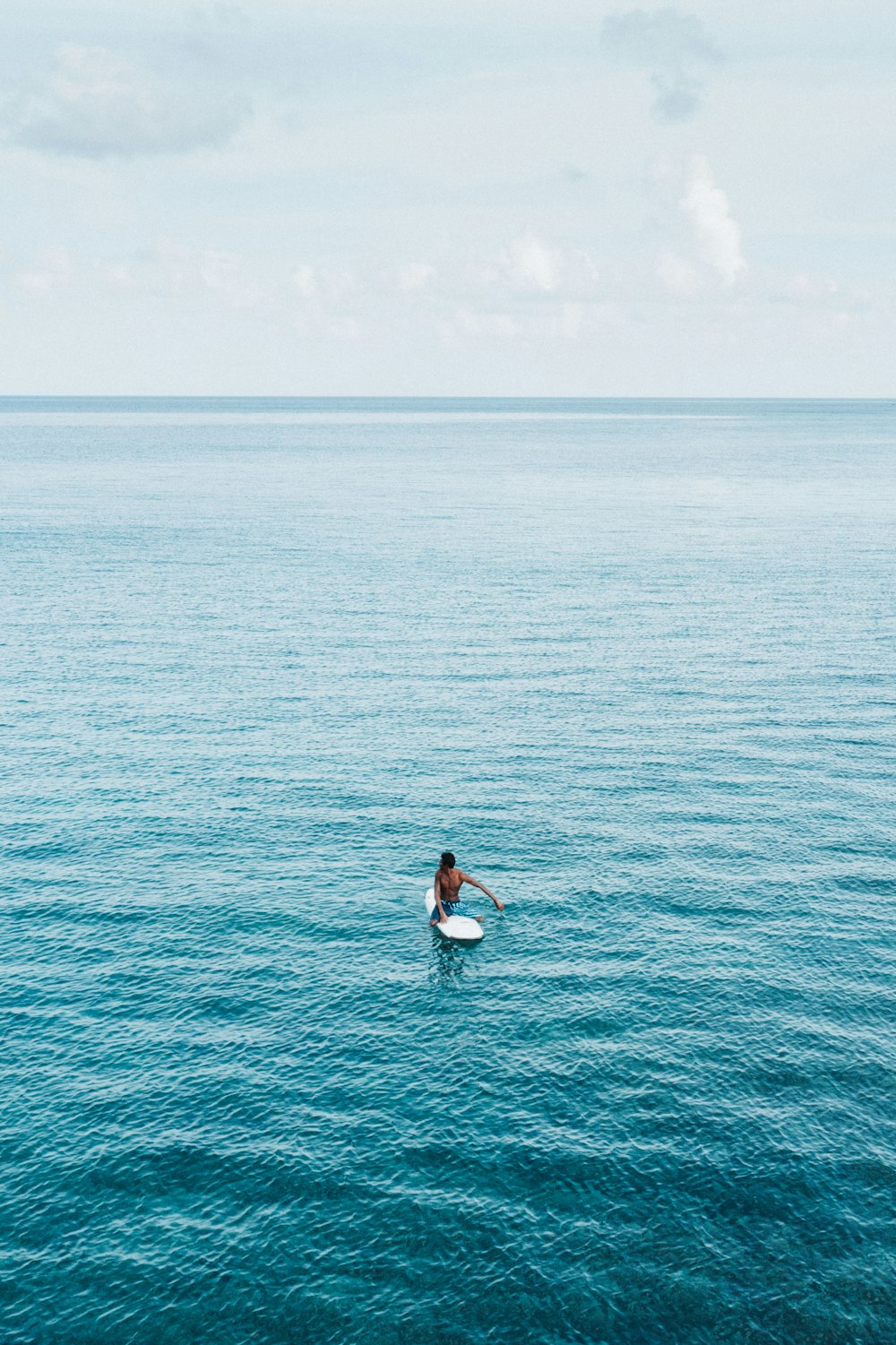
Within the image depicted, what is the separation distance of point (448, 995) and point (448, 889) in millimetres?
5262

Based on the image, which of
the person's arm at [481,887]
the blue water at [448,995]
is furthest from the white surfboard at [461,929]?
the person's arm at [481,887]

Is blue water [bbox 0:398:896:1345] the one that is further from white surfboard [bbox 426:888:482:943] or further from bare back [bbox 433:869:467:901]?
bare back [bbox 433:869:467:901]

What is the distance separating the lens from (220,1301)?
3016cm

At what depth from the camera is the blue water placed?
31.0 m

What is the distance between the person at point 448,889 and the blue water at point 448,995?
Answer: 3.85 ft

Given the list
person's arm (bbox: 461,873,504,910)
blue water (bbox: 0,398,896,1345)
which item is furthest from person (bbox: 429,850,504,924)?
blue water (bbox: 0,398,896,1345)

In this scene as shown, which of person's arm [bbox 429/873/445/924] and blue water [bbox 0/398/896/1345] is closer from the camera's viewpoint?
blue water [bbox 0/398/896/1345]

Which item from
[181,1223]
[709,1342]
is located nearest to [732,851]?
[709,1342]

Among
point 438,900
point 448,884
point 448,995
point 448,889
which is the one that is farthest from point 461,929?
point 448,995

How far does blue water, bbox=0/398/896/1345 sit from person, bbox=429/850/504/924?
3.85 feet

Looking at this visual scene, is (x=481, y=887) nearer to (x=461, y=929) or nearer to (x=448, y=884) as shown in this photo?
(x=448, y=884)

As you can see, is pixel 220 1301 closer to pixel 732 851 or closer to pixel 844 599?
pixel 732 851

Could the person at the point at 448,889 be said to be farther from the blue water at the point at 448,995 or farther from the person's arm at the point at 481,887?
the blue water at the point at 448,995

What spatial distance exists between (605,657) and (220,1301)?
202 feet
